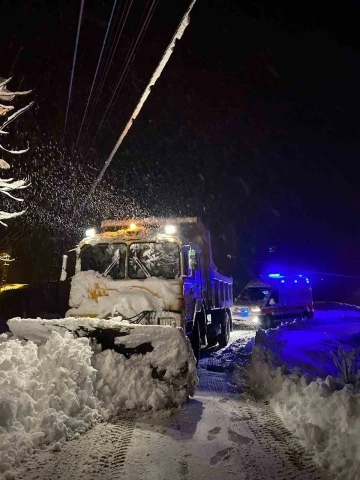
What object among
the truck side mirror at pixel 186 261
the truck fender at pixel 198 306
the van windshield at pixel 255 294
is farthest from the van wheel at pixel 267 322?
the truck side mirror at pixel 186 261

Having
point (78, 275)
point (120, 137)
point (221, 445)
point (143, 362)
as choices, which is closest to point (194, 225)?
point (120, 137)

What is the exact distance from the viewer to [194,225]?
12.4 meters

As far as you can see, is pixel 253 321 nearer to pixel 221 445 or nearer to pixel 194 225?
pixel 194 225

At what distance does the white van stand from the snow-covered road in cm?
1446

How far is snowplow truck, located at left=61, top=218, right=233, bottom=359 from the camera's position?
823 centimetres

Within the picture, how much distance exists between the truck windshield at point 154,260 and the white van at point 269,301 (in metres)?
12.6

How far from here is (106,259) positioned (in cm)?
926

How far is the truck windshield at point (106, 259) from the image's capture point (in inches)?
357

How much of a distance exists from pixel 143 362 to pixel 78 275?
9.98ft

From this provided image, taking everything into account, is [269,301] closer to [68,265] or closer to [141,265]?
[141,265]

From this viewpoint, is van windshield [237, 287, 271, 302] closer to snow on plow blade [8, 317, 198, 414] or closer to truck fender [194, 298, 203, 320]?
truck fender [194, 298, 203, 320]

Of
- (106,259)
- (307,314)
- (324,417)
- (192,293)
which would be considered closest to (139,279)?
(106,259)

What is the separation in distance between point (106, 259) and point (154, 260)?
3.62 feet

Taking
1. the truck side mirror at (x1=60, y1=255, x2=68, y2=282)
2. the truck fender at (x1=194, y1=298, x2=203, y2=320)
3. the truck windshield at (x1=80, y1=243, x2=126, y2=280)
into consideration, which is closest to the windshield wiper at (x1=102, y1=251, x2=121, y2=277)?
the truck windshield at (x1=80, y1=243, x2=126, y2=280)
